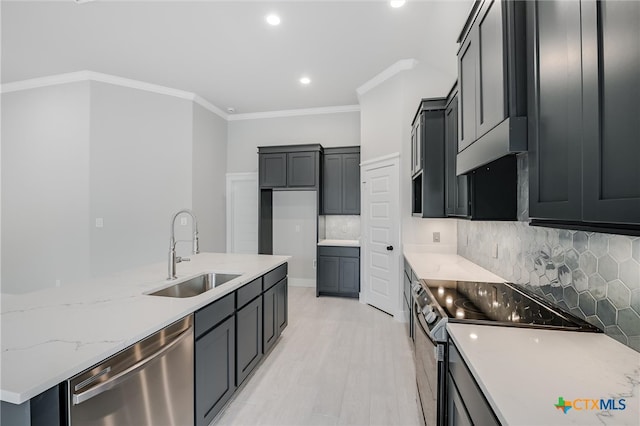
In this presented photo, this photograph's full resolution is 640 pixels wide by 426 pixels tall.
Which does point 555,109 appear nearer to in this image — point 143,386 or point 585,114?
point 585,114

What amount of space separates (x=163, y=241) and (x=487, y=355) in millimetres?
4586

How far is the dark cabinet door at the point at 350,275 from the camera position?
4.59 metres

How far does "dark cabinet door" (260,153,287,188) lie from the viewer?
495cm

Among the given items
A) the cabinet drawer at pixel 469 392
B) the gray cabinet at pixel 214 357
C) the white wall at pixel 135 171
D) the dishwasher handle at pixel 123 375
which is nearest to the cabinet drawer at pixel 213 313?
the gray cabinet at pixel 214 357

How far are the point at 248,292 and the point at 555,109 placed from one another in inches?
82.7

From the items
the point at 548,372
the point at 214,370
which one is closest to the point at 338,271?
the point at 214,370

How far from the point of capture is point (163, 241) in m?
4.45

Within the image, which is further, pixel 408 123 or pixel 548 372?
pixel 408 123

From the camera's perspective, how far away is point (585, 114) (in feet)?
2.64

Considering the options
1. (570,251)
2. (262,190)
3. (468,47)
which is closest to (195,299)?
(570,251)

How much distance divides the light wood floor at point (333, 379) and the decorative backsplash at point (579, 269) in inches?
48.3

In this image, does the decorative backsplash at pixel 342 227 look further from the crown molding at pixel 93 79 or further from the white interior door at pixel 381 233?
the crown molding at pixel 93 79

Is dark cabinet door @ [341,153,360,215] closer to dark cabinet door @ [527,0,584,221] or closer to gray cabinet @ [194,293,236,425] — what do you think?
gray cabinet @ [194,293,236,425]

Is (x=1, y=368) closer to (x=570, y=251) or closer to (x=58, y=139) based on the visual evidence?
(x=570, y=251)
